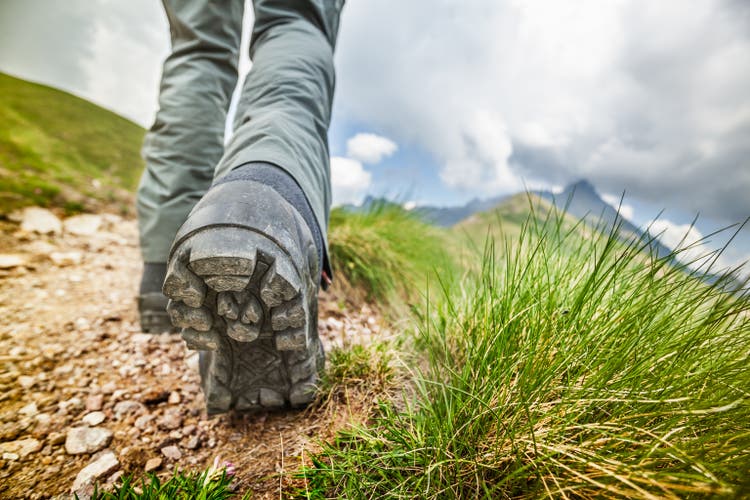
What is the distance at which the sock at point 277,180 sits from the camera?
0.93m

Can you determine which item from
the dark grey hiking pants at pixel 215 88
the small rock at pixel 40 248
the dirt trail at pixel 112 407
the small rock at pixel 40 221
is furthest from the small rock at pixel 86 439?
the small rock at pixel 40 221

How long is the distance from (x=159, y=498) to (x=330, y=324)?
1.10 m

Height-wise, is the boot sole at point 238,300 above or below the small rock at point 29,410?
above

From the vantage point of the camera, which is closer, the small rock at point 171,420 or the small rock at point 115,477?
the small rock at point 115,477

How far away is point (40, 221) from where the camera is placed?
268 centimetres

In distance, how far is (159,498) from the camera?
67 cm

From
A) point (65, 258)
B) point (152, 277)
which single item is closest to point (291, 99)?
point (152, 277)

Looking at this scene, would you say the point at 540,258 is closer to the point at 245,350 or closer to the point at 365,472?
the point at 365,472

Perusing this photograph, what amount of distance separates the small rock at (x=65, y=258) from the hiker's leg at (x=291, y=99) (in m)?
1.85

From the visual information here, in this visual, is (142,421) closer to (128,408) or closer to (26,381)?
(128,408)

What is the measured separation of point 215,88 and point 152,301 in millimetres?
1021

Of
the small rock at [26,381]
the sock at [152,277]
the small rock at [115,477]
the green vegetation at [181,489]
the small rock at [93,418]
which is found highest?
the sock at [152,277]

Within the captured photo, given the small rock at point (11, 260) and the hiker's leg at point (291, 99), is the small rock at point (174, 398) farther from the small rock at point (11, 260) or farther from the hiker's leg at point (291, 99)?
the small rock at point (11, 260)

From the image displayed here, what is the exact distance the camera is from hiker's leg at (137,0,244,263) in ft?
4.99
